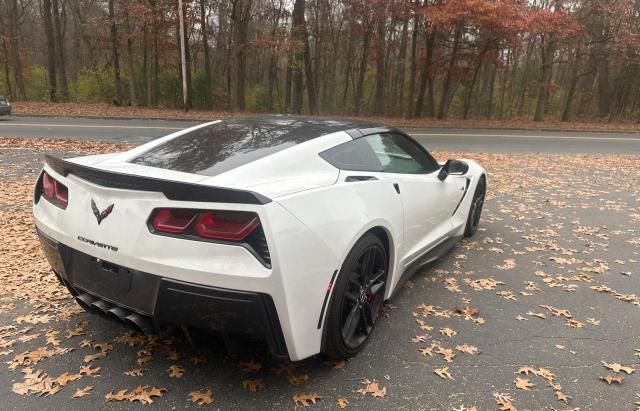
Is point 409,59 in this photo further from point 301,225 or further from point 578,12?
point 301,225

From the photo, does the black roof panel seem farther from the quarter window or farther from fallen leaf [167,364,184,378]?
fallen leaf [167,364,184,378]

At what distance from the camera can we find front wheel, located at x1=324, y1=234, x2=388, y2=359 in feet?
9.05

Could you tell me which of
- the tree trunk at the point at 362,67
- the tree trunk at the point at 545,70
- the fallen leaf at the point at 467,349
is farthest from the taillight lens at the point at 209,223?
the tree trunk at the point at 545,70

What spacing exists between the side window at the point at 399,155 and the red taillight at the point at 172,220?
1625mm

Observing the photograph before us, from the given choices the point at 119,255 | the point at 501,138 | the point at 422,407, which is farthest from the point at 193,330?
the point at 501,138

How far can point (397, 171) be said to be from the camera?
12.2ft

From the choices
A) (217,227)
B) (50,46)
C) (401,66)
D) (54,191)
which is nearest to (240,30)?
(401,66)

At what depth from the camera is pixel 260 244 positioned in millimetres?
2344

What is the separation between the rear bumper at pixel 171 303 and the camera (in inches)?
92.4

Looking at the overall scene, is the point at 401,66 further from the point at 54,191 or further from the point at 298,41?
the point at 54,191

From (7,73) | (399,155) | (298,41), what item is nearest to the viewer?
(399,155)

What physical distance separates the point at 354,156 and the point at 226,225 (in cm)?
132

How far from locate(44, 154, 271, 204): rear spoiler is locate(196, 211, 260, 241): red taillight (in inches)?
2.6

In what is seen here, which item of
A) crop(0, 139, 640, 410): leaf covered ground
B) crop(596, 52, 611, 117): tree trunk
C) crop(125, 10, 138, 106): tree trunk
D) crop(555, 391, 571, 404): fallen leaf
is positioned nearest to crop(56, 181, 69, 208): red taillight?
crop(0, 139, 640, 410): leaf covered ground
